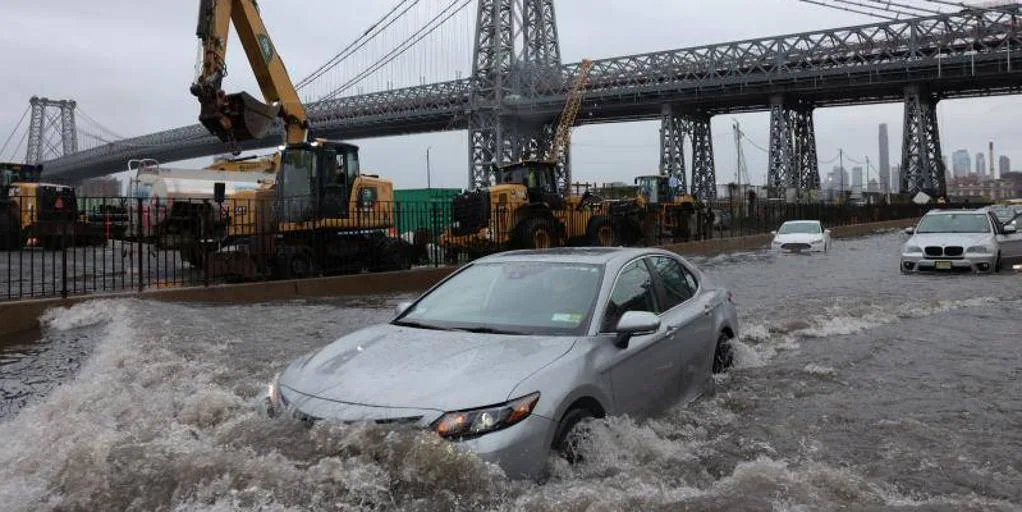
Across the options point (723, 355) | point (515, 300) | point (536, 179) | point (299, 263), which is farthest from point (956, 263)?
point (515, 300)

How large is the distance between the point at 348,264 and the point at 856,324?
10615 millimetres

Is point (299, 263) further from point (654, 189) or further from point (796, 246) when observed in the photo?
point (654, 189)

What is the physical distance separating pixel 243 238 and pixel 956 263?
1470 centimetres

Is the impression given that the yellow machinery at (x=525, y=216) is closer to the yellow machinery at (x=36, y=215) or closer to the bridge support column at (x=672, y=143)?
the yellow machinery at (x=36, y=215)

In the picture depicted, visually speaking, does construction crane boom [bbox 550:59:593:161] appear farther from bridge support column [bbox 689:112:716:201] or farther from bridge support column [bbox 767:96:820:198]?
bridge support column [bbox 767:96:820:198]

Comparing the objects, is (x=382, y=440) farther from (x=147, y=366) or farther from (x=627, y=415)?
(x=147, y=366)

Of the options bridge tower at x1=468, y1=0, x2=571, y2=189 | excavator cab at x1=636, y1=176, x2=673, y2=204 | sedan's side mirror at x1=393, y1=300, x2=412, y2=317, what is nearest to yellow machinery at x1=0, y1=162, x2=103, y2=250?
sedan's side mirror at x1=393, y1=300, x2=412, y2=317

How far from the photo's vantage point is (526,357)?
4180 mm

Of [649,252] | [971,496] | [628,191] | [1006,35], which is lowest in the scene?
[971,496]

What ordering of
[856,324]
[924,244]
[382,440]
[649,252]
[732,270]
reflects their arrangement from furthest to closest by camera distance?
[732,270] < [924,244] < [856,324] < [649,252] < [382,440]

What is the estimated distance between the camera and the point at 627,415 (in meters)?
4.58

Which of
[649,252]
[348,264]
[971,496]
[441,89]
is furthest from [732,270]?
[441,89]

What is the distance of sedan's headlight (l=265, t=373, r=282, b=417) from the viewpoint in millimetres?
4250

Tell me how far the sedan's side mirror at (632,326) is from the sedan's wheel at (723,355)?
182 cm
